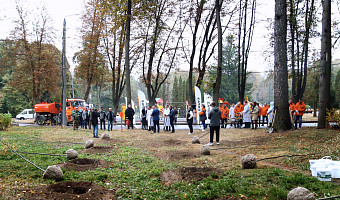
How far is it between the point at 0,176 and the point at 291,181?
253 inches

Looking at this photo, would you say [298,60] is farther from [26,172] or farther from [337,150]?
[26,172]

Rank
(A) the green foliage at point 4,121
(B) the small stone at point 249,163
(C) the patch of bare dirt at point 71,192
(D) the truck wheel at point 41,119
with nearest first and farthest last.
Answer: (C) the patch of bare dirt at point 71,192 → (B) the small stone at point 249,163 → (A) the green foliage at point 4,121 → (D) the truck wheel at point 41,119

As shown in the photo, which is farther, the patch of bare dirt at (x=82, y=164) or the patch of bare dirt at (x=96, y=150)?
the patch of bare dirt at (x=96, y=150)

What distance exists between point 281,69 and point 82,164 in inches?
410

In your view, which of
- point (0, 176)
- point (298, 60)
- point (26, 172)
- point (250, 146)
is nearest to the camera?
point (0, 176)

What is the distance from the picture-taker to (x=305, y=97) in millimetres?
44875

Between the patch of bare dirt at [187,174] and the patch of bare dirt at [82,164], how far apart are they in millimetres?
2219

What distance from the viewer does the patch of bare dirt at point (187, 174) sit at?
6141 mm

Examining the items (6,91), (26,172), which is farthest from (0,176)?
(6,91)

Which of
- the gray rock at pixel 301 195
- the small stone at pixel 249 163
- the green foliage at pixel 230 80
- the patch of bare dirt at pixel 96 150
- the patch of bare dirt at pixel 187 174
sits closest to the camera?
the gray rock at pixel 301 195

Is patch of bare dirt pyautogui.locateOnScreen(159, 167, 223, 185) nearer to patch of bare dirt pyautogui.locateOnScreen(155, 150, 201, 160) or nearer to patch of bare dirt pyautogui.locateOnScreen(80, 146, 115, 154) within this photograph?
patch of bare dirt pyautogui.locateOnScreen(155, 150, 201, 160)

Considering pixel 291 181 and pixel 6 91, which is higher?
pixel 6 91

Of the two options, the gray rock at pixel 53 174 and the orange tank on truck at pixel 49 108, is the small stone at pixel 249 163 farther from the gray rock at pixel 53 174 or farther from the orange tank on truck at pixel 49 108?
the orange tank on truck at pixel 49 108

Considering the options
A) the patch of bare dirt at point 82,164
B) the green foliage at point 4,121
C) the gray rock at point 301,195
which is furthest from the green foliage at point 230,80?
the gray rock at point 301,195
